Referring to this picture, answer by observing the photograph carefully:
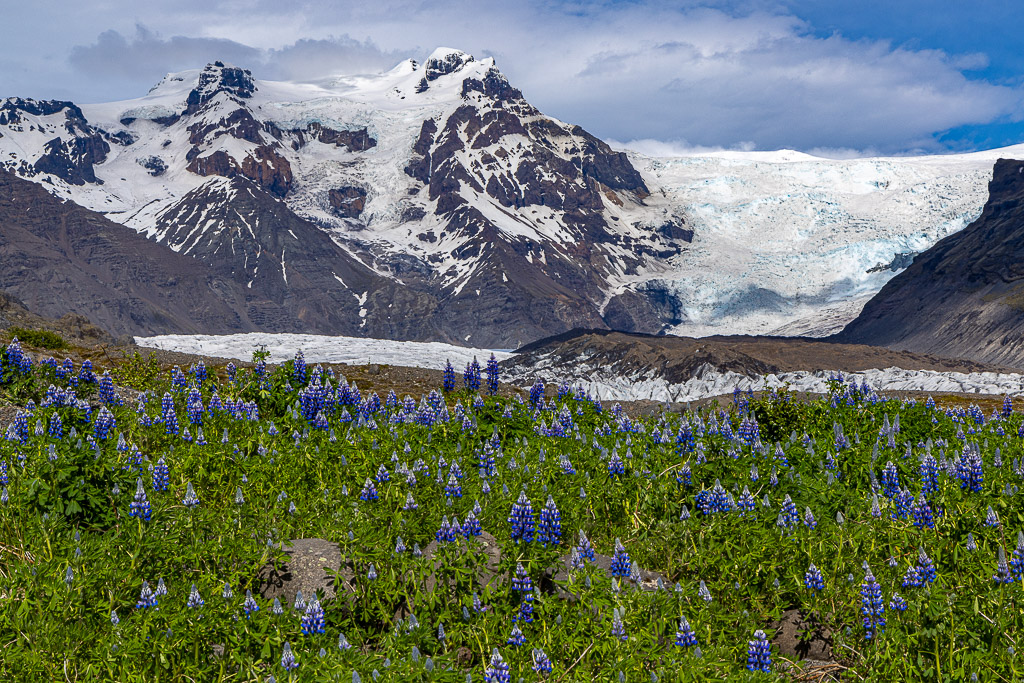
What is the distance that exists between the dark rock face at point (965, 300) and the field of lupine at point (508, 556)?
13575cm

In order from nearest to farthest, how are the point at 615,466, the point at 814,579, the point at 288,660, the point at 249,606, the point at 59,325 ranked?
the point at 288,660 → the point at 249,606 → the point at 814,579 → the point at 615,466 → the point at 59,325

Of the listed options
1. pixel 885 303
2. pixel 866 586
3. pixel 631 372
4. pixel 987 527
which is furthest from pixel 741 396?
pixel 885 303

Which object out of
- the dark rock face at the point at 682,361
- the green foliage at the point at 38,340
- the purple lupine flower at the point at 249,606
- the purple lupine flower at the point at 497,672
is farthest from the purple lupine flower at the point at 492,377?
the dark rock face at the point at 682,361

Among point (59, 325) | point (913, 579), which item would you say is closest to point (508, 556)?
point (913, 579)

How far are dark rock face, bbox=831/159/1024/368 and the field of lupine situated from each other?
135753 millimetres

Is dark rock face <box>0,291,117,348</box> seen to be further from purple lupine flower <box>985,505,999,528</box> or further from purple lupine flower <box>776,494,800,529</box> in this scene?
purple lupine flower <box>985,505,999,528</box>

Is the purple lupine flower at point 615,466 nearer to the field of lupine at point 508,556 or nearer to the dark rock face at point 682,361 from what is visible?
the field of lupine at point 508,556

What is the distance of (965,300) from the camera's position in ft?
526

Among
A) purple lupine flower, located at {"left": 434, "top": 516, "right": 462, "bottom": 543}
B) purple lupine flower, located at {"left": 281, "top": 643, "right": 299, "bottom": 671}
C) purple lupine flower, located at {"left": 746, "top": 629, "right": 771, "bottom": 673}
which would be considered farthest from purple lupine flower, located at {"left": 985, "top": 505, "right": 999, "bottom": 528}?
purple lupine flower, located at {"left": 281, "top": 643, "right": 299, "bottom": 671}

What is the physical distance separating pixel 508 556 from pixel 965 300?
177 meters

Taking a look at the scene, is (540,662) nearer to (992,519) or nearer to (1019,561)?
(1019,561)

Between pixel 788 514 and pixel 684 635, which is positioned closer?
pixel 684 635

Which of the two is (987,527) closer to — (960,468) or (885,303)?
(960,468)

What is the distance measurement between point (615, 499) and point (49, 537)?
558 centimetres
